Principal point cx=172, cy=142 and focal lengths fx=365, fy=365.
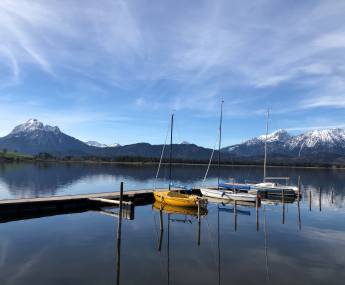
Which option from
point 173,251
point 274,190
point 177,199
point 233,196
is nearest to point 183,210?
point 177,199

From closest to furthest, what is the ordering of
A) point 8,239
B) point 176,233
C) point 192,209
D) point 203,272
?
point 203,272
point 8,239
point 176,233
point 192,209

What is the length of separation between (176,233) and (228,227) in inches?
281

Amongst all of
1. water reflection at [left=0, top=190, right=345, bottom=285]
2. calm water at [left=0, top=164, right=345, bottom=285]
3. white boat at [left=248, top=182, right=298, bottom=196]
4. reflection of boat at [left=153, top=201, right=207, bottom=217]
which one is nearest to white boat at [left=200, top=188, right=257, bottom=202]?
reflection of boat at [left=153, top=201, right=207, bottom=217]

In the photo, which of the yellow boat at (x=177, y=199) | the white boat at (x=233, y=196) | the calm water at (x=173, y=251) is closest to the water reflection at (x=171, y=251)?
the calm water at (x=173, y=251)

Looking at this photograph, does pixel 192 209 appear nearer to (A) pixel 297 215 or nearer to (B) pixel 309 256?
(A) pixel 297 215

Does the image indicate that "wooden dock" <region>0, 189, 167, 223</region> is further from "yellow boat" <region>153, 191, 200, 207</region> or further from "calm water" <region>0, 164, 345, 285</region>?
"yellow boat" <region>153, 191, 200, 207</region>

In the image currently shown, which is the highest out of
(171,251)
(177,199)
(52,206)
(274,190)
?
(274,190)

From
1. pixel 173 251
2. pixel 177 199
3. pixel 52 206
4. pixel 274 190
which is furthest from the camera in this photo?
pixel 274 190

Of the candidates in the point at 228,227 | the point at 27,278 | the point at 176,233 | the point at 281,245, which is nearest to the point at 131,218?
the point at 176,233

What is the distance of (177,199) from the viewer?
49812 mm

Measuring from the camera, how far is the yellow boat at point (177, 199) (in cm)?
4844

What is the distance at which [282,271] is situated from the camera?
24.6m

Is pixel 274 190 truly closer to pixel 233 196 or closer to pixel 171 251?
pixel 233 196

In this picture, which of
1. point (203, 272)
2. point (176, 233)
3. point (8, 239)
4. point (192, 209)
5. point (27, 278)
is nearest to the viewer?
point (27, 278)
